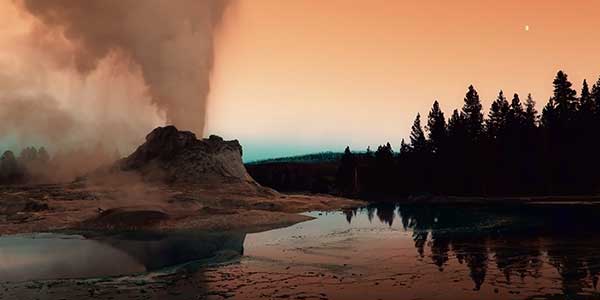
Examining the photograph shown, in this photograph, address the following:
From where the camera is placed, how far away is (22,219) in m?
53.2

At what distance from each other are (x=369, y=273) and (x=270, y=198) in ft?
169

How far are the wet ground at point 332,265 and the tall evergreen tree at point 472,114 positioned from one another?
6918cm

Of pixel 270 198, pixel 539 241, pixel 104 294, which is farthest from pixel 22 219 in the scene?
pixel 539 241

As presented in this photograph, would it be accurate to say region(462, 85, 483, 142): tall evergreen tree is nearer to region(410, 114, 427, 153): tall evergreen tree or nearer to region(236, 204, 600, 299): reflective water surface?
region(410, 114, 427, 153): tall evergreen tree

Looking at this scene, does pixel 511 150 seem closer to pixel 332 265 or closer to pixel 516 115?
pixel 516 115

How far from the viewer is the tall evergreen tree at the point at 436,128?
380 ft

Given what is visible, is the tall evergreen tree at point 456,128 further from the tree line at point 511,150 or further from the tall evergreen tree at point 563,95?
the tall evergreen tree at point 563,95

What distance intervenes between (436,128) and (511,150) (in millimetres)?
26185

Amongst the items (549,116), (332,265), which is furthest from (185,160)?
(549,116)

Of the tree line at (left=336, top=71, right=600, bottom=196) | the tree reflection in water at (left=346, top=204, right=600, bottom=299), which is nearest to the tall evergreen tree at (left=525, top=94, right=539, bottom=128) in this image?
the tree line at (left=336, top=71, right=600, bottom=196)

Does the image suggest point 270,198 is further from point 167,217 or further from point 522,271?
point 522,271

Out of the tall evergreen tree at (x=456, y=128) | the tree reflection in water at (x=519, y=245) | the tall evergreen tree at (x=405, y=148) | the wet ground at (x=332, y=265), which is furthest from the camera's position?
the tall evergreen tree at (x=405, y=148)

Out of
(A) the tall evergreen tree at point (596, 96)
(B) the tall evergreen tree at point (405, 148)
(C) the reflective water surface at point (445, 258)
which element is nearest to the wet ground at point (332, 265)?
(C) the reflective water surface at point (445, 258)

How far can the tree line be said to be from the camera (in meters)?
88.9
